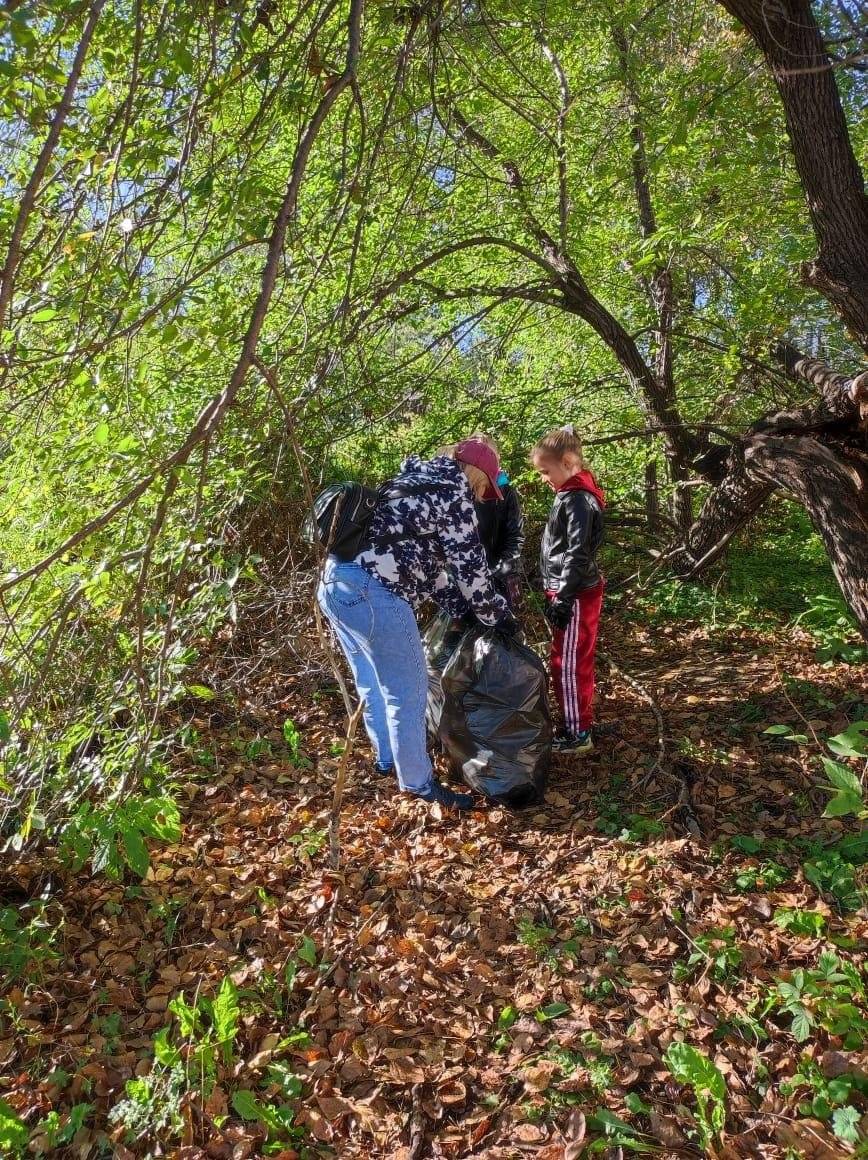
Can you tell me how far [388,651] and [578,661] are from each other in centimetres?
115

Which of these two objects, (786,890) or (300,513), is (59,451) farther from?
(786,890)

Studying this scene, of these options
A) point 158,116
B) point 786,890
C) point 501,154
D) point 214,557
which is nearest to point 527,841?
point 786,890

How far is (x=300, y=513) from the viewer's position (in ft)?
17.0

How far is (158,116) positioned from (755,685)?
407 centimetres

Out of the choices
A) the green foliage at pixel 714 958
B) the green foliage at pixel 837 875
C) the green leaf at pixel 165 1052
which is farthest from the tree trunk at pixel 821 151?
the green leaf at pixel 165 1052

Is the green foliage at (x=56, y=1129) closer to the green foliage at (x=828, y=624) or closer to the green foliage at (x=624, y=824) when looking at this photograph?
the green foliage at (x=624, y=824)

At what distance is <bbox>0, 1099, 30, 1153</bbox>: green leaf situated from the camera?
208 cm

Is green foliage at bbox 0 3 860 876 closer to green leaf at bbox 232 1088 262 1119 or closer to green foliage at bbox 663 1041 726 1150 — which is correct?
green leaf at bbox 232 1088 262 1119

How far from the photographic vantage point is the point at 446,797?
12.1 feet

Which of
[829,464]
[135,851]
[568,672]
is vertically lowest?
[568,672]

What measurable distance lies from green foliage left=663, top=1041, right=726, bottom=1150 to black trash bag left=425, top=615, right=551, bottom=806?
145cm

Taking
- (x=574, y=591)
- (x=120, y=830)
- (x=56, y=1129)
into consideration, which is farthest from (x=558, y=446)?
(x=56, y=1129)

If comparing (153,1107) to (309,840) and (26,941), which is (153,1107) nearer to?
(26,941)

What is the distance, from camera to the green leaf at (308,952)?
283cm
